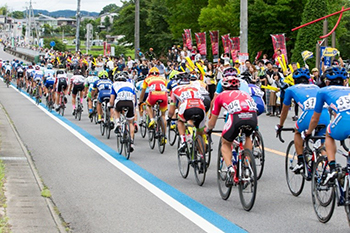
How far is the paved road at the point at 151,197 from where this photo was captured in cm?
831

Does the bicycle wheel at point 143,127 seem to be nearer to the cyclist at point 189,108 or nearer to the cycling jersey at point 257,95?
the cyclist at point 189,108

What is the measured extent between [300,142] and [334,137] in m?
2.02

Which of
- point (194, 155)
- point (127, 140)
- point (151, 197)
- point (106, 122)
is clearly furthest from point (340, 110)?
point (106, 122)

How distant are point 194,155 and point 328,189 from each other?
11.4 ft

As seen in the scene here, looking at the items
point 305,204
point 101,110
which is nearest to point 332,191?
point 305,204

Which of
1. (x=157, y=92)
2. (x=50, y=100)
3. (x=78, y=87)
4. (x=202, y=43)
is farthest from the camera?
(x=202, y=43)

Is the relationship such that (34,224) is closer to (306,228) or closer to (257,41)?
(306,228)

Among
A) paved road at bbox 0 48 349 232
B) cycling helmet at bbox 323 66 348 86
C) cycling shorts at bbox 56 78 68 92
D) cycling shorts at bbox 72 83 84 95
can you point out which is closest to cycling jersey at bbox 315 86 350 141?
cycling helmet at bbox 323 66 348 86

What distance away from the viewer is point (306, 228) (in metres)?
7.97

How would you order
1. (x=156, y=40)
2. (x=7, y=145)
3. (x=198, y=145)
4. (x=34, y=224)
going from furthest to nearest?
(x=156, y=40)
(x=7, y=145)
(x=198, y=145)
(x=34, y=224)

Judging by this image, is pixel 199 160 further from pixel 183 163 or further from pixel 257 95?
pixel 257 95

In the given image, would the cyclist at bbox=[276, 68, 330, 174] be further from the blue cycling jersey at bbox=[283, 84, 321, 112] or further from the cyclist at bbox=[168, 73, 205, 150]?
the cyclist at bbox=[168, 73, 205, 150]

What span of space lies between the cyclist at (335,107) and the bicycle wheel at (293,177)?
1859 millimetres

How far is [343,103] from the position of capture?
766cm
